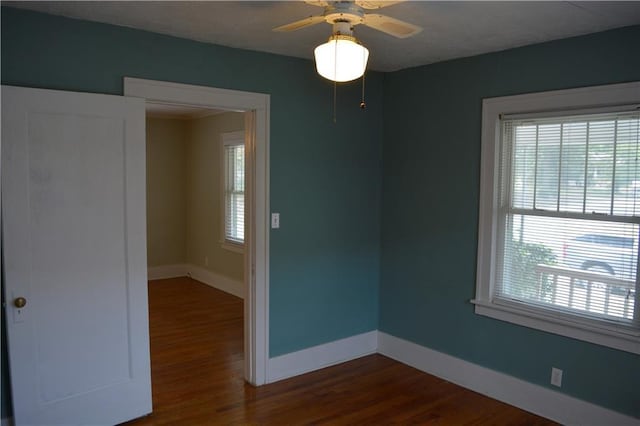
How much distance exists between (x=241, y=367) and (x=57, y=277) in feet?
5.98

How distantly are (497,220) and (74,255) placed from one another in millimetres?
2842

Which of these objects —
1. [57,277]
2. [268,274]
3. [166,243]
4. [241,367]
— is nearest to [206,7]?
[57,277]

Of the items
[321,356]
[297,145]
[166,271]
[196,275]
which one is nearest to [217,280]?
[196,275]

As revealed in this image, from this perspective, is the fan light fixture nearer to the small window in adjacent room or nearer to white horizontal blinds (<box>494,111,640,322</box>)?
white horizontal blinds (<box>494,111,640,322</box>)

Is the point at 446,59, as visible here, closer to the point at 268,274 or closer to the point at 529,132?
the point at 529,132

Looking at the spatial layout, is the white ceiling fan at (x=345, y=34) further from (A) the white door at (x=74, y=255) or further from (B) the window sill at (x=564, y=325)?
(B) the window sill at (x=564, y=325)

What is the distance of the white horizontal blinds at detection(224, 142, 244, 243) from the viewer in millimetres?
6545

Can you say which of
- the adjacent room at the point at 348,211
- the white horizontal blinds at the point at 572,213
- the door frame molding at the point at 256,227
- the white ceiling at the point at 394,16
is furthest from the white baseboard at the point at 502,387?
the white ceiling at the point at 394,16

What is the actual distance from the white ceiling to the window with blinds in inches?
125

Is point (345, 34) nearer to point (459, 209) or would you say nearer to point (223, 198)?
point (459, 209)

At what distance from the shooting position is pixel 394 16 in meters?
2.76

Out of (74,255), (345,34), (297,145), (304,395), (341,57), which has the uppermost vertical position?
(345,34)

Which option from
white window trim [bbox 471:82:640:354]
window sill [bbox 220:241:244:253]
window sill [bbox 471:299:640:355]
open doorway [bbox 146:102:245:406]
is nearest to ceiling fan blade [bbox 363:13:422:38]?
white window trim [bbox 471:82:640:354]

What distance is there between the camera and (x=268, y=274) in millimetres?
3795
